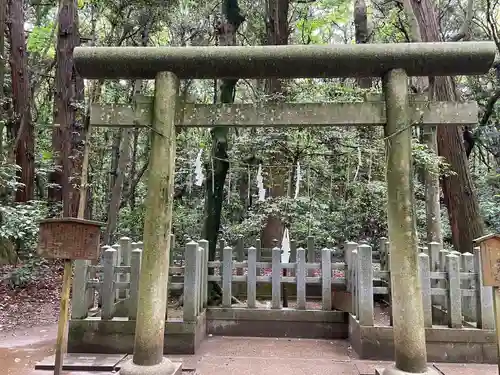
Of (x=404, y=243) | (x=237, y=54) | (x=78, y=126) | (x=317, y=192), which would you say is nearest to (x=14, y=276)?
(x=78, y=126)

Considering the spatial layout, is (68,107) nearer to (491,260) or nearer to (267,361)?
(267,361)

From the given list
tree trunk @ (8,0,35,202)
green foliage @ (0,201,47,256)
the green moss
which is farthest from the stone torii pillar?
tree trunk @ (8,0,35,202)

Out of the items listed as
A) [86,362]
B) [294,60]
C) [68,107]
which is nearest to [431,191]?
[294,60]

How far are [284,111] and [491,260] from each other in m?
2.48

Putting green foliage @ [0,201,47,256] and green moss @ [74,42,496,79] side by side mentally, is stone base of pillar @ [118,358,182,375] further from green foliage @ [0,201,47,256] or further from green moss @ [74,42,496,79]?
green foliage @ [0,201,47,256]

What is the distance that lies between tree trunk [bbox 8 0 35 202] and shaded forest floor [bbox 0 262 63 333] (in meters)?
2.97

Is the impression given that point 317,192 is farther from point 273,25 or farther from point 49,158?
point 49,158

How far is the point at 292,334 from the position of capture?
5.91 m

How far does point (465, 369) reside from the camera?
181 inches

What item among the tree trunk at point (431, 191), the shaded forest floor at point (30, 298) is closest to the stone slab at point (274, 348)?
the shaded forest floor at point (30, 298)

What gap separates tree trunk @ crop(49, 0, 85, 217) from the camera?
10742 mm

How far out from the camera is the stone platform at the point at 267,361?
4.54 m

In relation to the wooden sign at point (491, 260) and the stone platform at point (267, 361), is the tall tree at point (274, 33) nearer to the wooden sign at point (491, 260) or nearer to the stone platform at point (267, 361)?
the stone platform at point (267, 361)

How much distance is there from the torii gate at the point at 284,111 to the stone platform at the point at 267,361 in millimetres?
843
